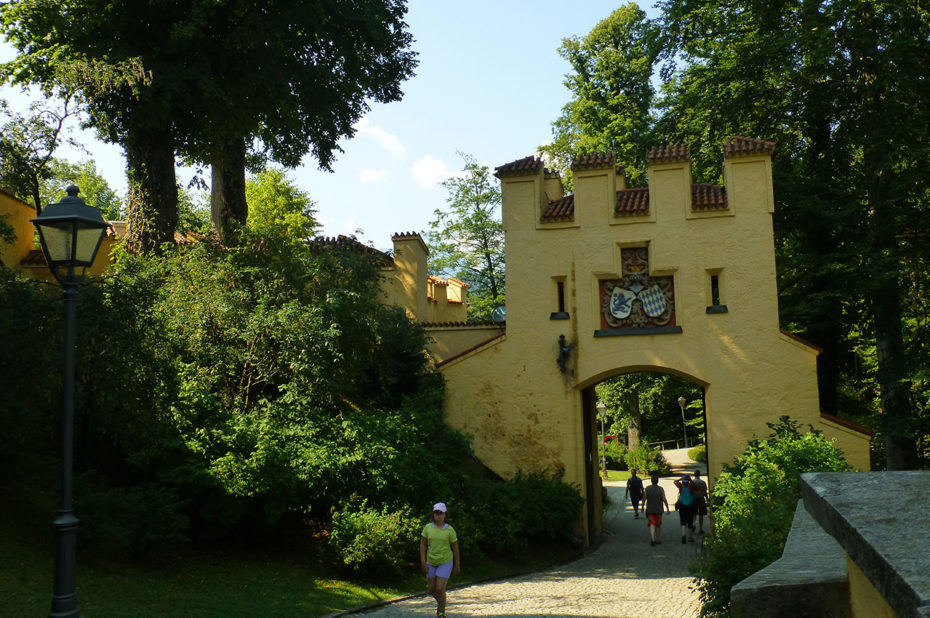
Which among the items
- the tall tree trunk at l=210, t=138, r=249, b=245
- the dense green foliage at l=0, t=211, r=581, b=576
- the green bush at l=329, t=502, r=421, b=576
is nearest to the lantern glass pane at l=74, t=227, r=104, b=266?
the dense green foliage at l=0, t=211, r=581, b=576

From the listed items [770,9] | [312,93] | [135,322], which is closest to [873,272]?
[770,9]

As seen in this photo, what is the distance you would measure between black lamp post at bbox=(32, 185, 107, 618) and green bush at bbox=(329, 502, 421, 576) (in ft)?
21.3

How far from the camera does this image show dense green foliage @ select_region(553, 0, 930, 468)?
20.0 metres

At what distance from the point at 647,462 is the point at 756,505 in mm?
26191

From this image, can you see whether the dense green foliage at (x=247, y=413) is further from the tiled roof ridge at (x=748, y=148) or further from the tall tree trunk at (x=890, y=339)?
the tiled roof ridge at (x=748, y=148)

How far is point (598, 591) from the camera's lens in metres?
14.1

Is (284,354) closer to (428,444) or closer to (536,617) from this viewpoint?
(428,444)

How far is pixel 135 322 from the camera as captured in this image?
11922mm

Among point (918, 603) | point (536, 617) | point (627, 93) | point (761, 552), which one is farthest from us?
point (627, 93)

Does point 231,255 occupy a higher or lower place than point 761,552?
A: higher

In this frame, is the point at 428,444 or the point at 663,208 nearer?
the point at 428,444

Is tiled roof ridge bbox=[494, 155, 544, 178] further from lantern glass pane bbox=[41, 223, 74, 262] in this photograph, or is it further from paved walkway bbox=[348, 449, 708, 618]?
lantern glass pane bbox=[41, 223, 74, 262]

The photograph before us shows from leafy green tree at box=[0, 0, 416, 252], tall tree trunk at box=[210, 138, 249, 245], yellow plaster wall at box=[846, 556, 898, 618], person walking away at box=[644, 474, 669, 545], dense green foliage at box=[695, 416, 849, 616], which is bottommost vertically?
person walking away at box=[644, 474, 669, 545]

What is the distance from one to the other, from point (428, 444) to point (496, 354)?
364 centimetres
